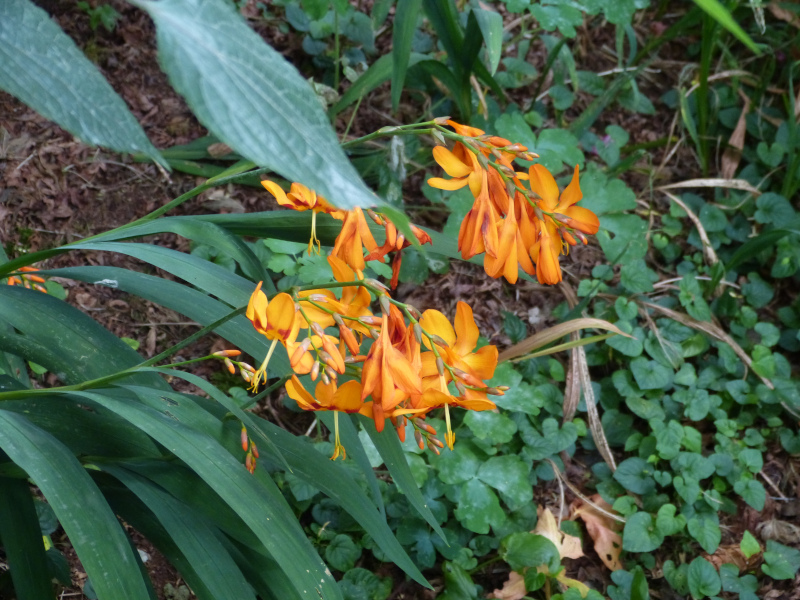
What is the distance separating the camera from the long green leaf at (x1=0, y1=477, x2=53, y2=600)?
850 millimetres

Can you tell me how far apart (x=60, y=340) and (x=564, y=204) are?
0.66 m

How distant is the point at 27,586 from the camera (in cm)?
86

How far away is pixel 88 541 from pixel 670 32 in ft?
7.18

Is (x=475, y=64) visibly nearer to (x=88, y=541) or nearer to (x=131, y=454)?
(x=131, y=454)

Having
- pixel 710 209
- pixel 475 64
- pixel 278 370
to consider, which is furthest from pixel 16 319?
pixel 710 209

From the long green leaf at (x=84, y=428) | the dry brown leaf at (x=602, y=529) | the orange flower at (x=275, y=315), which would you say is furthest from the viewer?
the dry brown leaf at (x=602, y=529)

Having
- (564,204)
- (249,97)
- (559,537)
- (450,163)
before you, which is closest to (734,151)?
(559,537)

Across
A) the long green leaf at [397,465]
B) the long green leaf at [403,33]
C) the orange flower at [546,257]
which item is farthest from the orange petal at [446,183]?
the long green leaf at [403,33]

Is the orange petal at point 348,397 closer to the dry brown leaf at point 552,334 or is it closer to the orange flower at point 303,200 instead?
the orange flower at point 303,200

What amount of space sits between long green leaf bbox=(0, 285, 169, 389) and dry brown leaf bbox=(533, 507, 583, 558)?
100 cm

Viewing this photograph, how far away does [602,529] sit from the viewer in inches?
61.8

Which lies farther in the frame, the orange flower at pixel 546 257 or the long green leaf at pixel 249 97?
the orange flower at pixel 546 257

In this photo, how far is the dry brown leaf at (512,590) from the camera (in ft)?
4.64

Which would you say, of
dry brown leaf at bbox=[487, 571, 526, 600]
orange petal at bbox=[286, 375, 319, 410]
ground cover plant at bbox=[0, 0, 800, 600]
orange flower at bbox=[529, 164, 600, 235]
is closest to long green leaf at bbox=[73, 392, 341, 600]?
ground cover plant at bbox=[0, 0, 800, 600]
